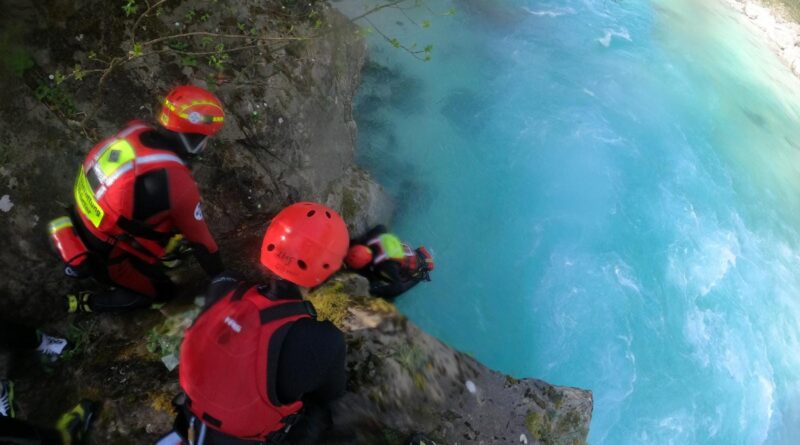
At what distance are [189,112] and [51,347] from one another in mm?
2474

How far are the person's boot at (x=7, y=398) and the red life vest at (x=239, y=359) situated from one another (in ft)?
6.67

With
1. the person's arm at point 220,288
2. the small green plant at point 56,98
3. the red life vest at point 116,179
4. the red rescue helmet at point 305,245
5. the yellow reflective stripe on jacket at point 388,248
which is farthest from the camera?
the yellow reflective stripe on jacket at point 388,248

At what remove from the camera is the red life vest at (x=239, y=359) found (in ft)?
7.94

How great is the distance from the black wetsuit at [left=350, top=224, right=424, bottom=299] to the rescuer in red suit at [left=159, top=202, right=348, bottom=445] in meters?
3.57

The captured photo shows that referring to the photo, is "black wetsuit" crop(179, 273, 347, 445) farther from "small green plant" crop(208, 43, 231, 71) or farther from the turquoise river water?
the turquoise river water

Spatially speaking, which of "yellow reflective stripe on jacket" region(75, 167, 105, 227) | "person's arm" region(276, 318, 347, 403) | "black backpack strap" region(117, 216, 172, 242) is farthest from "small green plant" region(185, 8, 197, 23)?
"person's arm" region(276, 318, 347, 403)

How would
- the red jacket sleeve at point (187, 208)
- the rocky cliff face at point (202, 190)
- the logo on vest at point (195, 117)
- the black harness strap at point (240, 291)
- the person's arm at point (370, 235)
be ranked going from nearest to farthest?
the black harness strap at point (240, 291)
the red jacket sleeve at point (187, 208)
the logo on vest at point (195, 117)
the rocky cliff face at point (202, 190)
the person's arm at point (370, 235)

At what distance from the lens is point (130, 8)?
4.81 metres

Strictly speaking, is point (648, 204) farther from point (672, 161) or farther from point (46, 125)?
point (46, 125)

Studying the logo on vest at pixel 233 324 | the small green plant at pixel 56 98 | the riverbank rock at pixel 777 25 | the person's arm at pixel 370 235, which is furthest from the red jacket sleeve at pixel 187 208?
the riverbank rock at pixel 777 25

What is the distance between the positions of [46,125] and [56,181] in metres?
0.55

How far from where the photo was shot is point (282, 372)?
8.04 feet

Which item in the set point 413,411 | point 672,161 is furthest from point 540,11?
point 413,411

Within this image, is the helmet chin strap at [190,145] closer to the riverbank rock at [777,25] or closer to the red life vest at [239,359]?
the red life vest at [239,359]
